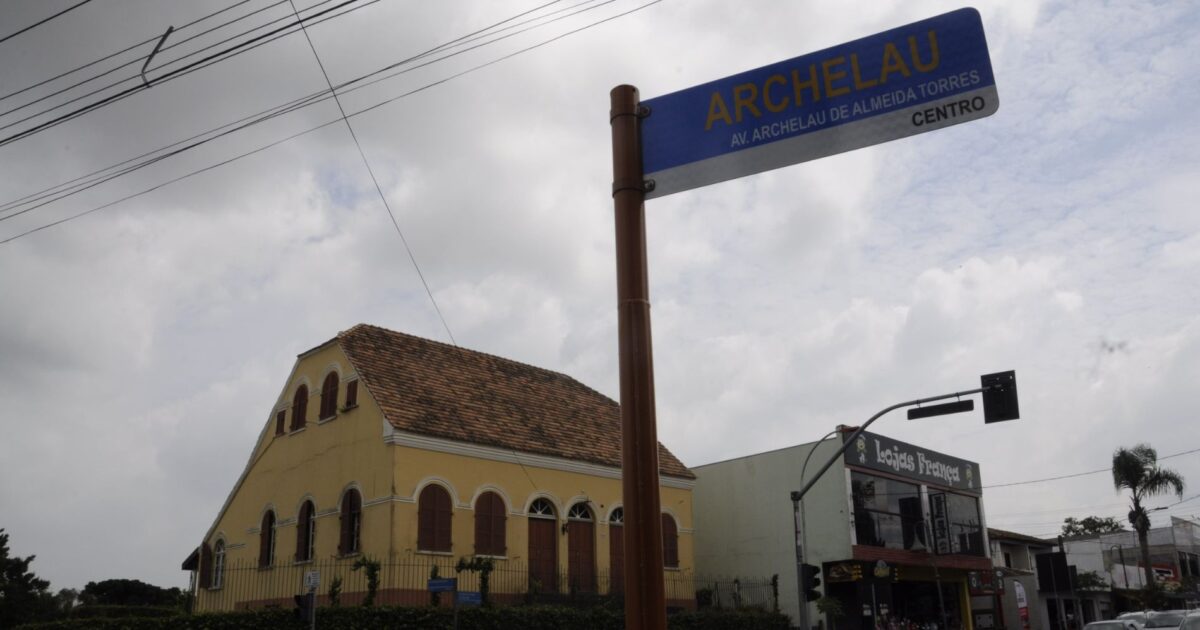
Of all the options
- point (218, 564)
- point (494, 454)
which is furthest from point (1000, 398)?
point (218, 564)

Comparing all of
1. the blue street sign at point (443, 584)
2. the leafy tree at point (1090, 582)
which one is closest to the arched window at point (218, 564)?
the blue street sign at point (443, 584)

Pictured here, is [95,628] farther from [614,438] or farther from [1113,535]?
[1113,535]

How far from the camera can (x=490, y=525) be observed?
25.1 m

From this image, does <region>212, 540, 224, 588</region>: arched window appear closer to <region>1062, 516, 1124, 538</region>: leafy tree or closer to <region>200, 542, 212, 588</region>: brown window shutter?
<region>200, 542, 212, 588</region>: brown window shutter

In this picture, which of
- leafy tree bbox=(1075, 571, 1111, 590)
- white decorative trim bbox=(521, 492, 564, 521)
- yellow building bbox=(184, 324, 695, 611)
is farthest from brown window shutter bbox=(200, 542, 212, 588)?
leafy tree bbox=(1075, 571, 1111, 590)

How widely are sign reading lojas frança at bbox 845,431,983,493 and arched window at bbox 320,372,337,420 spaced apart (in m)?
16.9

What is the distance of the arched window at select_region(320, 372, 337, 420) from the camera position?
26.4 m

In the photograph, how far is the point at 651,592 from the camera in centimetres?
406

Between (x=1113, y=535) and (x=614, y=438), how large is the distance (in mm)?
52782

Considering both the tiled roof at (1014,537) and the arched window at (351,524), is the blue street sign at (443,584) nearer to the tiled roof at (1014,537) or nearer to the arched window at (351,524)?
the arched window at (351,524)

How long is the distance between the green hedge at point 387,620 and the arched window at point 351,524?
3.15 metres

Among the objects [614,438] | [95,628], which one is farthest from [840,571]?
[95,628]

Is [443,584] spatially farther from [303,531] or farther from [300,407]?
[300,407]

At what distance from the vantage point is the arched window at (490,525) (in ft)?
81.2
